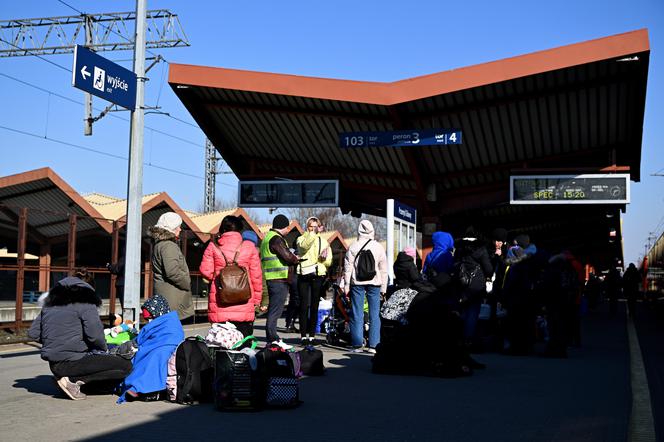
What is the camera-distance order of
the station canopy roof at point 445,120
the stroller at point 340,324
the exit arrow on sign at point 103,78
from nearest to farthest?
the exit arrow on sign at point 103,78
the stroller at point 340,324
the station canopy roof at point 445,120

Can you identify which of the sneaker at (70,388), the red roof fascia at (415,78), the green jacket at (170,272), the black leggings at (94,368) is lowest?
the sneaker at (70,388)

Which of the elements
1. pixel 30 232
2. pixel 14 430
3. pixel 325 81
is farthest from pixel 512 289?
pixel 30 232

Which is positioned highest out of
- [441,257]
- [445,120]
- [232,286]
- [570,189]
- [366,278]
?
[445,120]

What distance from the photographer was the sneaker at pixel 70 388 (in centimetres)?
701

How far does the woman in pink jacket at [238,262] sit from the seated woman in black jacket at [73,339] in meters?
1.40

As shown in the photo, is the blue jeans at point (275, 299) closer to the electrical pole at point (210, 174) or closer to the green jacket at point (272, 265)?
the green jacket at point (272, 265)

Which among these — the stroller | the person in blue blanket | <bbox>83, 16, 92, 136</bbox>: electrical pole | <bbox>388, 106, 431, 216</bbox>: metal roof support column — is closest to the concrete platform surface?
the person in blue blanket

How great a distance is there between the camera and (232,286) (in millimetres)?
8188

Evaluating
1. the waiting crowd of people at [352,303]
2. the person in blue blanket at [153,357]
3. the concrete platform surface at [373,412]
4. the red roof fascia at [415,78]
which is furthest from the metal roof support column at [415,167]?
the person in blue blanket at [153,357]

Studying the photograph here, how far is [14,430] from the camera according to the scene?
5.61 metres

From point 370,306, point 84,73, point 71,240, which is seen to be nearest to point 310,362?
point 370,306

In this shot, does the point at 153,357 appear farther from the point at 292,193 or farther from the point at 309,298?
the point at 292,193

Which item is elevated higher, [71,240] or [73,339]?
[71,240]

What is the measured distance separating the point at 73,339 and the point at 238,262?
193 cm
